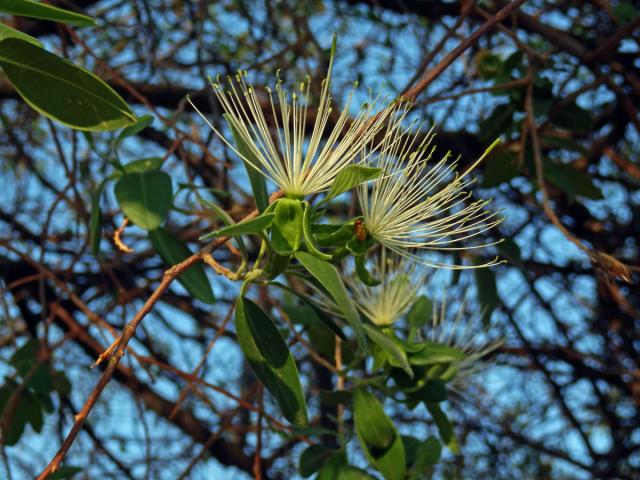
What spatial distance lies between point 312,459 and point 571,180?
816mm

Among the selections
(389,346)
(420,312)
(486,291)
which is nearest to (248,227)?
(389,346)

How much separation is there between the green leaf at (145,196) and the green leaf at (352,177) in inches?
18.7

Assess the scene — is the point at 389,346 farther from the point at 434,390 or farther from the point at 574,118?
the point at 574,118

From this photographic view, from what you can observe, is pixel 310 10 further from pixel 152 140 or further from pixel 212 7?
pixel 152 140

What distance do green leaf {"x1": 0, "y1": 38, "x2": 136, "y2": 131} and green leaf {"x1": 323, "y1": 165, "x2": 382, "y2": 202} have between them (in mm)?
260

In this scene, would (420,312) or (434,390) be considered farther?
(420,312)

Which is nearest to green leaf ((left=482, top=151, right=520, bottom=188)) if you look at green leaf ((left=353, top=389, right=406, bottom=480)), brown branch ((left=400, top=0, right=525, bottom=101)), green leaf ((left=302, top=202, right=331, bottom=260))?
brown branch ((left=400, top=0, right=525, bottom=101))

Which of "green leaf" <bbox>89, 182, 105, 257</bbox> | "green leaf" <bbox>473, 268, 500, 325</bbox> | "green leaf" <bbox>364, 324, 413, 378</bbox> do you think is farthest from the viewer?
"green leaf" <bbox>473, 268, 500, 325</bbox>

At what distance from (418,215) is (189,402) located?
65.4 inches

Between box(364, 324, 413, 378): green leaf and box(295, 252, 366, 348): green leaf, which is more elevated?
box(364, 324, 413, 378): green leaf

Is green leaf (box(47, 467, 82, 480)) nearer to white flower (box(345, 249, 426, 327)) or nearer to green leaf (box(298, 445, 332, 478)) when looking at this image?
green leaf (box(298, 445, 332, 478))

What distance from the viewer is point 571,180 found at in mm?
1914

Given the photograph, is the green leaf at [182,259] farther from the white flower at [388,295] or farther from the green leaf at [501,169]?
the green leaf at [501,169]

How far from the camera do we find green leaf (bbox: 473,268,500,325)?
5.90ft
